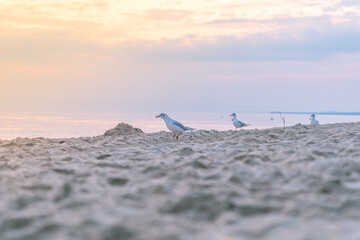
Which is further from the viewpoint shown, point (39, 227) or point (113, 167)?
point (113, 167)

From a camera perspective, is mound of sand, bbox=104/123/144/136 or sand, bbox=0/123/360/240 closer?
sand, bbox=0/123/360/240

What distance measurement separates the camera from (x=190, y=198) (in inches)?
148

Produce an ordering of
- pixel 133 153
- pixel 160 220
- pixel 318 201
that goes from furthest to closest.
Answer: pixel 133 153 < pixel 318 201 < pixel 160 220

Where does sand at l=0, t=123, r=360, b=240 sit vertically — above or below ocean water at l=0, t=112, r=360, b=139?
below

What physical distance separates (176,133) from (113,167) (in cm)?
637

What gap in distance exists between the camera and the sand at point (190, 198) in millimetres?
3062

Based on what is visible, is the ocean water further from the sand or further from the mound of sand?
the sand

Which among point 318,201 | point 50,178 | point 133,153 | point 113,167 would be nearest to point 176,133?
point 133,153

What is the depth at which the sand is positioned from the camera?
3.06 meters

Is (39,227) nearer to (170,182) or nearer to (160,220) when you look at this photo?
(160,220)

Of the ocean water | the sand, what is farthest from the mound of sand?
the sand

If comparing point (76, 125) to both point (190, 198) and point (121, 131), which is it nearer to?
point (121, 131)

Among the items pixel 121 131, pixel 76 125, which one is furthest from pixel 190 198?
pixel 76 125

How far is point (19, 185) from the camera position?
4.38 m
